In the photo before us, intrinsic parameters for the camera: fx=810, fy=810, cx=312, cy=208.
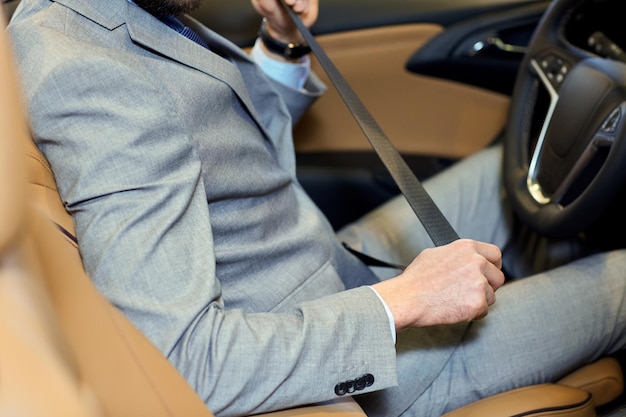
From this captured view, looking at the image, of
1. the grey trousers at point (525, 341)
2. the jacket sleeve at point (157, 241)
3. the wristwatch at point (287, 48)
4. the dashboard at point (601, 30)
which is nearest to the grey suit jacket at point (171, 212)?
the jacket sleeve at point (157, 241)

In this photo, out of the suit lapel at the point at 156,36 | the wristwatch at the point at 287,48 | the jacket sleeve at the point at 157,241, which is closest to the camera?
the jacket sleeve at the point at 157,241

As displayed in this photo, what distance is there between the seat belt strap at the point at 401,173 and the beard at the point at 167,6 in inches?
10.5

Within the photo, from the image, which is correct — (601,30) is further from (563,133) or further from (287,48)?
(287,48)

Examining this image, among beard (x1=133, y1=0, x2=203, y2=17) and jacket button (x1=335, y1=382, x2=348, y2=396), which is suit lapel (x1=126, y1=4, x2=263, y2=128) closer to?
beard (x1=133, y1=0, x2=203, y2=17)

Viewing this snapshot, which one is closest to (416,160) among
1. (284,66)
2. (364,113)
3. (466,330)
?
(284,66)

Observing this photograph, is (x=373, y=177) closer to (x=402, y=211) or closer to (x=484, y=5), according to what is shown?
(x=402, y=211)

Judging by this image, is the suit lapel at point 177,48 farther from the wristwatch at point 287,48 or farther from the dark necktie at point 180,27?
the wristwatch at point 287,48

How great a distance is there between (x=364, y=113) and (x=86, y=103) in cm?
47

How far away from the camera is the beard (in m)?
0.95

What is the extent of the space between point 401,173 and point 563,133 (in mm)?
314

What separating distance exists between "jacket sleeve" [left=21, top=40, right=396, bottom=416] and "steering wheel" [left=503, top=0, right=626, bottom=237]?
1.60ft

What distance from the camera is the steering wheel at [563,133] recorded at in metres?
1.12

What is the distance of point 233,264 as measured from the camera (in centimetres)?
95

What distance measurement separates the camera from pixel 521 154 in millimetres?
1340
